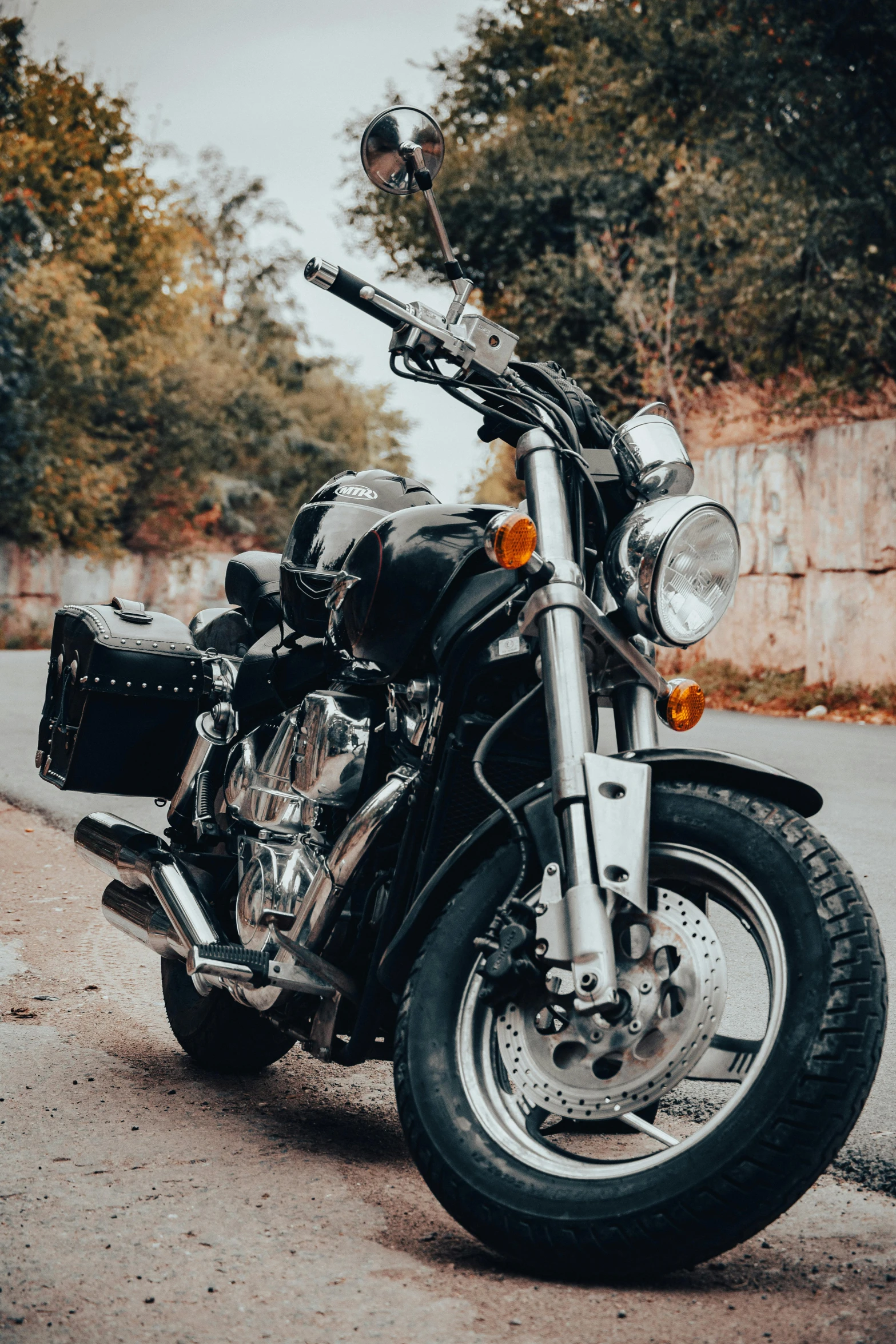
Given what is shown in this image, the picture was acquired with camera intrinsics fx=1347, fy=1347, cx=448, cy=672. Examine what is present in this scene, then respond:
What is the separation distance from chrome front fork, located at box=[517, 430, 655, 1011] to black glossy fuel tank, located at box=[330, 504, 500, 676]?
16cm

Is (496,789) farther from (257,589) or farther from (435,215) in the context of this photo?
(257,589)

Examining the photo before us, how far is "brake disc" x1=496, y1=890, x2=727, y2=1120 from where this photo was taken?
212 cm

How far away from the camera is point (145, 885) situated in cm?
340

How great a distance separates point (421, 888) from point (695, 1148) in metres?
0.78

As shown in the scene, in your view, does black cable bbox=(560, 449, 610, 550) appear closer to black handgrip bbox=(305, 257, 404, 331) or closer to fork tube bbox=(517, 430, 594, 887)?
fork tube bbox=(517, 430, 594, 887)

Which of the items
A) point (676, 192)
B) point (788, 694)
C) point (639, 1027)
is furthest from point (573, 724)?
point (676, 192)

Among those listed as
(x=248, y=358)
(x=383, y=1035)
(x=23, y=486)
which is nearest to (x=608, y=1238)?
(x=383, y=1035)

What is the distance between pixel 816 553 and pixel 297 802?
1243 centimetres

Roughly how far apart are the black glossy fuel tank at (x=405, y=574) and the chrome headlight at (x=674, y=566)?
311 millimetres

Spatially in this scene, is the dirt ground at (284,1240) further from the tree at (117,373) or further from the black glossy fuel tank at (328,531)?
the tree at (117,373)

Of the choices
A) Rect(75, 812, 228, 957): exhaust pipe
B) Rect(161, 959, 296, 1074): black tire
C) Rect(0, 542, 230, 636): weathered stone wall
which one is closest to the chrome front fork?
Rect(75, 812, 228, 957): exhaust pipe

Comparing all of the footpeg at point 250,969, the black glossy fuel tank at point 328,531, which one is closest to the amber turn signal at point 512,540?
the black glossy fuel tank at point 328,531

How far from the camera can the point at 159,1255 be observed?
2230 millimetres

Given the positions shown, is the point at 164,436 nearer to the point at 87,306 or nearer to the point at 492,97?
the point at 87,306
